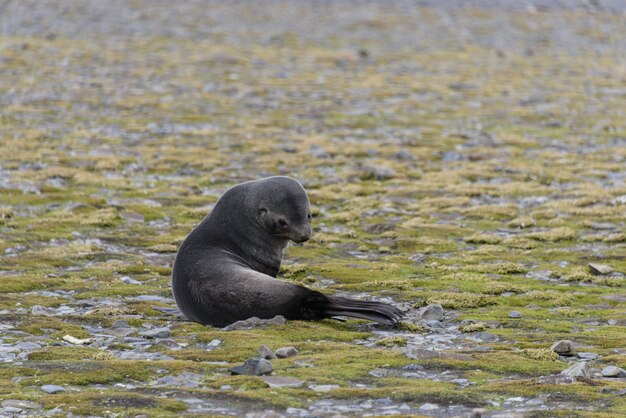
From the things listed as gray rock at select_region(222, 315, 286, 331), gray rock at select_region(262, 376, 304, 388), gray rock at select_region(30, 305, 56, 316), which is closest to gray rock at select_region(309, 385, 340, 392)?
gray rock at select_region(262, 376, 304, 388)

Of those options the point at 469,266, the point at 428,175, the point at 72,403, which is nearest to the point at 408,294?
the point at 469,266

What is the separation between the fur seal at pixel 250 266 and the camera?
14219mm

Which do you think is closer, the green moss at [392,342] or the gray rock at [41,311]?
the green moss at [392,342]

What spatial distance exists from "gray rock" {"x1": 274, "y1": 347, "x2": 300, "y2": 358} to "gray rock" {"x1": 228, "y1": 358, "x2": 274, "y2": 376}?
787 mm

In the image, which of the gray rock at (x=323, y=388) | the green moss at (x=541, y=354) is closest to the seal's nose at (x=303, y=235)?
the green moss at (x=541, y=354)

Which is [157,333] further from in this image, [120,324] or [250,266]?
[250,266]

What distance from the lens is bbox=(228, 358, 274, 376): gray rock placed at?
11.3 metres

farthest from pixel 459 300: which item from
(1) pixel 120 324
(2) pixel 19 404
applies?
(2) pixel 19 404

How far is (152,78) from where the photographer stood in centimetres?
5269

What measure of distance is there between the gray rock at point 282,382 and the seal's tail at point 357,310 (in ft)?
10.1

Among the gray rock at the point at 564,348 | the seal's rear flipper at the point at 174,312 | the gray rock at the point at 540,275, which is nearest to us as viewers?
the gray rock at the point at 564,348

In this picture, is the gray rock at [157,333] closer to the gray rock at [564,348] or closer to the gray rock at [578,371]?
the gray rock at [564,348]

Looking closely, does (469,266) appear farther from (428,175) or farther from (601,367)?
(428,175)

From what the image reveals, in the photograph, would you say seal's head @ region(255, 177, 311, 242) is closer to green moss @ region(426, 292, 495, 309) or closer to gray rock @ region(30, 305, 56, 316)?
green moss @ region(426, 292, 495, 309)
